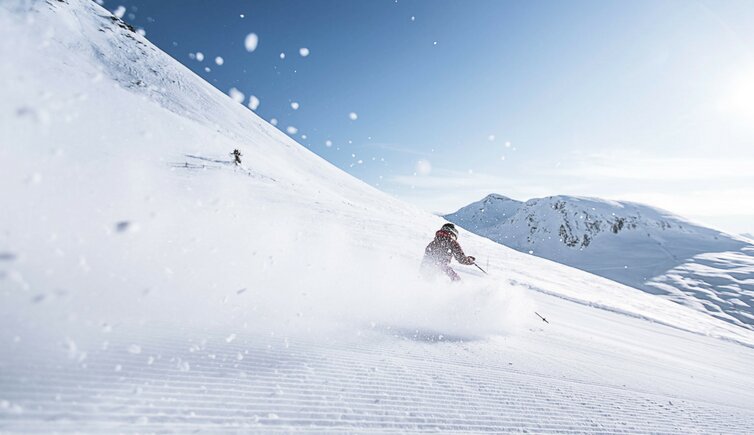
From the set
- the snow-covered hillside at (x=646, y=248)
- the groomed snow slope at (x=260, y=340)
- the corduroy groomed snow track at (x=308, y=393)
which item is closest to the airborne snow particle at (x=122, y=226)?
the groomed snow slope at (x=260, y=340)

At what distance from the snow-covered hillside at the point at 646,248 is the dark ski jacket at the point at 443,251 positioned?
55.0 meters

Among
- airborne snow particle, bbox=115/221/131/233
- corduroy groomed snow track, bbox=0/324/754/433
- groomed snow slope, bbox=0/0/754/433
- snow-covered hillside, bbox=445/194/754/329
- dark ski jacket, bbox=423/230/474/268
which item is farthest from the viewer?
snow-covered hillside, bbox=445/194/754/329

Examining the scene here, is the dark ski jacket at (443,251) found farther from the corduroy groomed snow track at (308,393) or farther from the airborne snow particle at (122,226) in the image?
the airborne snow particle at (122,226)

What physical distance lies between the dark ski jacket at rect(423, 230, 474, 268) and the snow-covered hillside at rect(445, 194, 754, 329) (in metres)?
55.0

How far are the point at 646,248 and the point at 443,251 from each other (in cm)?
10738

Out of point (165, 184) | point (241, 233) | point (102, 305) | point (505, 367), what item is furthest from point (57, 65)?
point (505, 367)

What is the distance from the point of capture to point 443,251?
25.8ft

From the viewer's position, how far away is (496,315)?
649cm

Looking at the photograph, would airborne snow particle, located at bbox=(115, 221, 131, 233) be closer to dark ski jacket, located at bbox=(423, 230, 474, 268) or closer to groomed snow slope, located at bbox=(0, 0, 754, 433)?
groomed snow slope, located at bbox=(0, 0, 754, 433)

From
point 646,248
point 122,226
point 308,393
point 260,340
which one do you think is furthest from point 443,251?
point 646,248

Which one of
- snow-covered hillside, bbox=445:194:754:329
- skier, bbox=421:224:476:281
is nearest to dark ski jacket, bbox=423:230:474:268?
skier, bbox=421:224:476:281

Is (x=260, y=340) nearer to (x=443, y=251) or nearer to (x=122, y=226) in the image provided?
(x=122, y=226)

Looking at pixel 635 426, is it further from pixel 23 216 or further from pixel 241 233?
pixel 241 233

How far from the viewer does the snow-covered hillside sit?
187ft
